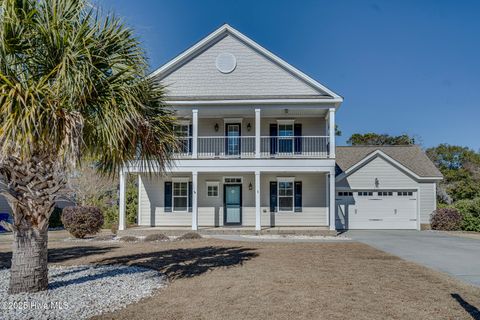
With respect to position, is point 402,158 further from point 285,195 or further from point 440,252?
point 440,252

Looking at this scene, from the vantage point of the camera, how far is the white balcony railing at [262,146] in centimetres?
1825

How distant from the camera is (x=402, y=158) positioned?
2222 centimetres

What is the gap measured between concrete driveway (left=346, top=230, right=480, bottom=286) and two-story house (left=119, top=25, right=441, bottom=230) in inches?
132

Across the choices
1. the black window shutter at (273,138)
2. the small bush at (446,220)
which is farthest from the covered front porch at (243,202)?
the small bush at (446,220)

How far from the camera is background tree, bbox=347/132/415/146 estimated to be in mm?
40875

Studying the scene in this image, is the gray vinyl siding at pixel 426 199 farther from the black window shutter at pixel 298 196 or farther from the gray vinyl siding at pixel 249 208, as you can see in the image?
the black window shutter at pixel 298 196

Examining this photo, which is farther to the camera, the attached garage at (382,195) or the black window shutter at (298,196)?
the attached garage at (382,195)

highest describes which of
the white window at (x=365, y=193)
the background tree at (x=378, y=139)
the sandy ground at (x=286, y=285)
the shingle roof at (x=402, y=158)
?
the background tree at (x=378, y=139)

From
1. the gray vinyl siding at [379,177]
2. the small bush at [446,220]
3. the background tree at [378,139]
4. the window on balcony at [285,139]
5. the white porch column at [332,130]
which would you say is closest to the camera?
the white porch column at [332,130]

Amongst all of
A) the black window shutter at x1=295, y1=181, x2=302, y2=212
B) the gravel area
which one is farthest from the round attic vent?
the gravel area

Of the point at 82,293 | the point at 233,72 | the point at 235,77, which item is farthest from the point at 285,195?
the point at 82,293

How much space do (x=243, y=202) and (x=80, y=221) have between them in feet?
25.5

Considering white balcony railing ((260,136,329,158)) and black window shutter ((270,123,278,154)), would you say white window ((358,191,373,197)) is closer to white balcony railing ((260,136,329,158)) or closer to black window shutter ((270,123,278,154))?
white balcony railing ((260,136,329,158))

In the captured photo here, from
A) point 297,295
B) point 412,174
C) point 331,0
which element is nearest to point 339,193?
point 412,174
